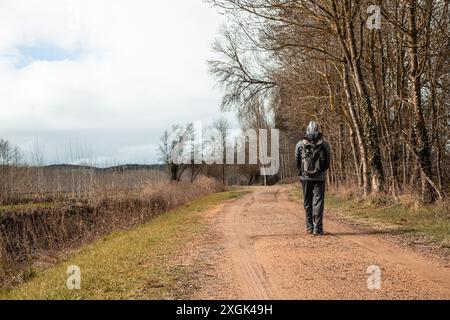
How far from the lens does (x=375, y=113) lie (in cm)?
2056

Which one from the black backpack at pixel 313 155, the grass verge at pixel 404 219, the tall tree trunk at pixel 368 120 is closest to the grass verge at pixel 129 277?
the black backpack at pixel 313 155

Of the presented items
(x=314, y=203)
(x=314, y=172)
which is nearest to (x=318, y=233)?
(x=314, y=203)

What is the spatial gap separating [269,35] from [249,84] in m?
16.3

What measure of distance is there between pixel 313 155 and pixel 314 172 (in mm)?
366

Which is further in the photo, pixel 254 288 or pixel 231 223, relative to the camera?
pixel 231 223

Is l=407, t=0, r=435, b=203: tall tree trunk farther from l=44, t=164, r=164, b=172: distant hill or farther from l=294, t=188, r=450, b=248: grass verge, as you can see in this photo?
l=44, t=164, r=164, b=172: distant hill

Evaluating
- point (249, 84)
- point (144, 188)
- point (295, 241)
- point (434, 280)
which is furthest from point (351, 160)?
point (434, 280)

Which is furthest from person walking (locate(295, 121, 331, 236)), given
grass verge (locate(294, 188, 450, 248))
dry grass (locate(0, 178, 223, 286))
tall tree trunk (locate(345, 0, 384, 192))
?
tall tree trunk (locate(345, 0, 384, 192))

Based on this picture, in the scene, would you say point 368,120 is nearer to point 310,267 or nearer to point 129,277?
point 310,267

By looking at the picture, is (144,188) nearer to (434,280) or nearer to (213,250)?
(213,250)

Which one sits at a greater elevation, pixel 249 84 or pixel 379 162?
pixel 249 84
